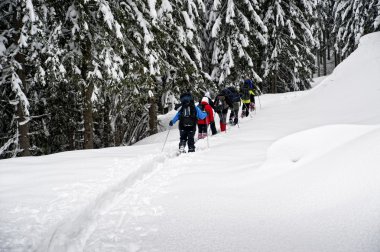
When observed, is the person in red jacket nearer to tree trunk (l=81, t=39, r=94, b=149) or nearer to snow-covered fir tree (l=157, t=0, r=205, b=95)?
snow-covered fir tree (l=157, t=0, r=205, b=95)

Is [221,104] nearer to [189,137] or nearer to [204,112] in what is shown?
[204,112]

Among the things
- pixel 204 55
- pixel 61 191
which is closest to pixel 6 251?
pixel 61 191

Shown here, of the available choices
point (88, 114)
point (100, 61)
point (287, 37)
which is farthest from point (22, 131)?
point (287, 37)

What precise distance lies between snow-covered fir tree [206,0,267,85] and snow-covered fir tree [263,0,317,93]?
166 cm

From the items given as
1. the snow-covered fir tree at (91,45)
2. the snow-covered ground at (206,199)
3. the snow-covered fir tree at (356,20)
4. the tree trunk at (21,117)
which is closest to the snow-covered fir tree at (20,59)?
the tree trunk at (21,117)

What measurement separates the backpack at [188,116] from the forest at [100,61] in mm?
2446

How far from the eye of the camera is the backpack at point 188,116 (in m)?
9.30

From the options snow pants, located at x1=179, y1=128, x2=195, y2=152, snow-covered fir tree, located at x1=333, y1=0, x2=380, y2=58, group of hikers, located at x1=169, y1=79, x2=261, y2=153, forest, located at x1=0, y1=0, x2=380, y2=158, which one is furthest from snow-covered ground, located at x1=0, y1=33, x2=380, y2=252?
snow-covered fir tree, located at x1=333, y1=0, x2=380, y2=58

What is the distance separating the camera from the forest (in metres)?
9.28

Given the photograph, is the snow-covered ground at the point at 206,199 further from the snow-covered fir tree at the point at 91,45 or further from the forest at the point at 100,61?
the forest at the point at 100,61

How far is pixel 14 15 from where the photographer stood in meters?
9.80

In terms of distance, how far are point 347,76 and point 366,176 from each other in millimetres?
13636

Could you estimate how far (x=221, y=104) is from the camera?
40.5 feet

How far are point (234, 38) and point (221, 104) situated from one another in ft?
21.2
